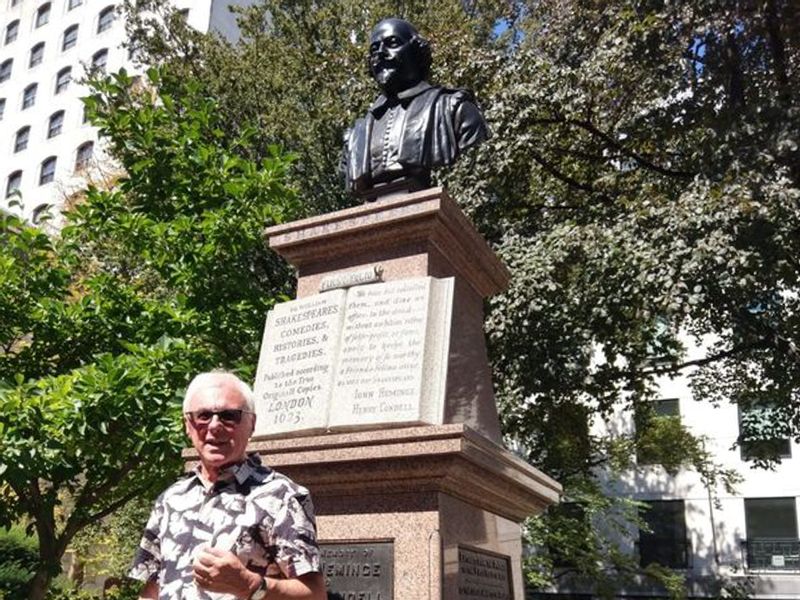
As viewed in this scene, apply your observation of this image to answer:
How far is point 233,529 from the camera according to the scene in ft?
8.26

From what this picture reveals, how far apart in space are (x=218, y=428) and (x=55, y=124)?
1962 inches

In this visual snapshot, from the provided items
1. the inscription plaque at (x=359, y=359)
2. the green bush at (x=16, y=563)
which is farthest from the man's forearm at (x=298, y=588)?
the green bush at (x=16, y=563)

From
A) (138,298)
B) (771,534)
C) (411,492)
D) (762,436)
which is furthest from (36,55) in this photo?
(411,492)

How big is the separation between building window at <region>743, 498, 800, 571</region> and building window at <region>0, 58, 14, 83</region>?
49272 millimetres

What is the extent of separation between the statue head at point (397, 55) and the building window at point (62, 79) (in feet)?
155

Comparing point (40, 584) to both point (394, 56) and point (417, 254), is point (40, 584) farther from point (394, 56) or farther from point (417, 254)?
point (394, 56)

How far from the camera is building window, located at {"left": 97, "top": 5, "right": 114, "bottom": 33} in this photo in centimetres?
4712

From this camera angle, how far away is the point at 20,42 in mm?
52469

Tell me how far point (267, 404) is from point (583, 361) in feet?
25.4

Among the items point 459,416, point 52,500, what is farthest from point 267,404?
point 52,500

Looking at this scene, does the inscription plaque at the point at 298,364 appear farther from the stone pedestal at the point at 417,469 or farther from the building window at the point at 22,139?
the building window at the point at 22,139

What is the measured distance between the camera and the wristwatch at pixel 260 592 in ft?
7.65

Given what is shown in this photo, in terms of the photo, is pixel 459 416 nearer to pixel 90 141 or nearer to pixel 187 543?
pixel 187 543

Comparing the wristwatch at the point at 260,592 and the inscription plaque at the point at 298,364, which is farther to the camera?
the inscription plaque at the point at 298,364
